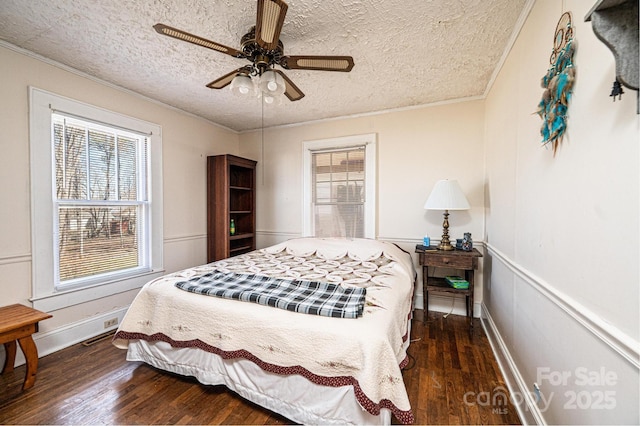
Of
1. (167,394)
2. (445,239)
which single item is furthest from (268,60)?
(445,239)

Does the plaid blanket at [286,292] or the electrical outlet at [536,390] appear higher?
the plaid blanket at [286,292]

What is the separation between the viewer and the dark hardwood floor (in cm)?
153

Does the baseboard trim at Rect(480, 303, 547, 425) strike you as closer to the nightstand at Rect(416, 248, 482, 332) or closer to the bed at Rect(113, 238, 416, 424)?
the nightstand at Rect(416, 248, 482, 332)

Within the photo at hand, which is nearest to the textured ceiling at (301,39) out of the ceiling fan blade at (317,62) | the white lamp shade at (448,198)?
the ceiling fan blade at (317,62)

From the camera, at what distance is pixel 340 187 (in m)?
3.66

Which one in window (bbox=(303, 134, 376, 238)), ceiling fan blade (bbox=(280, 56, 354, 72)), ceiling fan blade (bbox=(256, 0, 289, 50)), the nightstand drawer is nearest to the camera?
ceiling fan blade (bbox=(256, 0, 289, 50))

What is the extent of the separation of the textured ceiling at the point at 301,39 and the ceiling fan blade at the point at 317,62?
0.96 feet

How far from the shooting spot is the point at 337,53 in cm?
210

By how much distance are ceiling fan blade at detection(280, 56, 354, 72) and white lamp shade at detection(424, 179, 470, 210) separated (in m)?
1.66

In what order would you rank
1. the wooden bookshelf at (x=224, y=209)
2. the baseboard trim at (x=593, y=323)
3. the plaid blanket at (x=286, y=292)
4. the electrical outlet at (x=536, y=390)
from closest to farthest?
1. the baseboard trim at (x=593, y=323)
2. the electrical outlet at (x=536, y=390)
3. the plaid blanket at (x=286, y=292)
4. the wooden bookshelf at (x=224, y=209)

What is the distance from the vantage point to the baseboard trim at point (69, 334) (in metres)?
2.16

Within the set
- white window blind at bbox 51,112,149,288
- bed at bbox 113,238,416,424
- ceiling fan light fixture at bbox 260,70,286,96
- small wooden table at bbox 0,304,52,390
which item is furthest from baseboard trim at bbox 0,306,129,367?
ceiling fan light fixture at bbox 260,70,286,96

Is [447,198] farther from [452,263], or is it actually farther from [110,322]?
[110,322]

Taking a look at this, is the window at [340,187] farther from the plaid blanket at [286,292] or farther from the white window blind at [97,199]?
the white window blind at [97,199]
